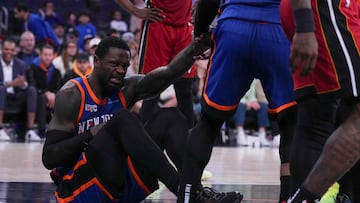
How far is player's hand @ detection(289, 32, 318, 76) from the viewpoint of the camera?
3562 millimetres

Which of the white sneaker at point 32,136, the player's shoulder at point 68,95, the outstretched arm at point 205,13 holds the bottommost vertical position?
the white sneaker at point 32,136

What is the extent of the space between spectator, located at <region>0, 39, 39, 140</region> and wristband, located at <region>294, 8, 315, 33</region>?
9322 mm

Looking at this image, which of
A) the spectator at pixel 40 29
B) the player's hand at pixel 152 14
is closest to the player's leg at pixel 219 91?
the player's hand at pixel 152 14

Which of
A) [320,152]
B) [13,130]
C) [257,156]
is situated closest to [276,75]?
[320,152]

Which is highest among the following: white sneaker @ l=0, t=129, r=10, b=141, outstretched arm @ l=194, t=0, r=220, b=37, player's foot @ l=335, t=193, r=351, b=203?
outstretched arm @ l=194, t=0, r=220, b=37

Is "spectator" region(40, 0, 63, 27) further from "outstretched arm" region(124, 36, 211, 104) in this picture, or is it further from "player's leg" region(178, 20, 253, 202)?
"player's leg" region(178, 20, 253, 202)

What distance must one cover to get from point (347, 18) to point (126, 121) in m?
1.31

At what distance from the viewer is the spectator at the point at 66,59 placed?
13.6 m

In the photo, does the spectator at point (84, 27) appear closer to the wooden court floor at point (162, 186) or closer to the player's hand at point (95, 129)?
the wooden court floor at point (162, 186)

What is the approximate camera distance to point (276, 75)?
14.8 ft

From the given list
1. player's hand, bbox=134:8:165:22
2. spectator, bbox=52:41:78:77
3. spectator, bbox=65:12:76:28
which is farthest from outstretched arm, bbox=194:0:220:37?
spectator, bbox=65:12:76:28

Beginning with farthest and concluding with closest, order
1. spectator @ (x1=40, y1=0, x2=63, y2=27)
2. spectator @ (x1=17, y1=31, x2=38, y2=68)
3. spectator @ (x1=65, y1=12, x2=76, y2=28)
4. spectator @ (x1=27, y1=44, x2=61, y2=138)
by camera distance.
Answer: spectator @ (x1=65, y1=12, x2=76, y2=28)
spectator @ (x1=40, y1=0, x2=63, y2=27)
spectator @ (x1=17, y1=31, x2=38, y2=68)
spectator @ (x1=27, y1=44, x2=61, y2=138)

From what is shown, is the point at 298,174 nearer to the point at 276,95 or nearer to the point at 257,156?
the point at 276,95

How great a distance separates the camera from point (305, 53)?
3.56m
